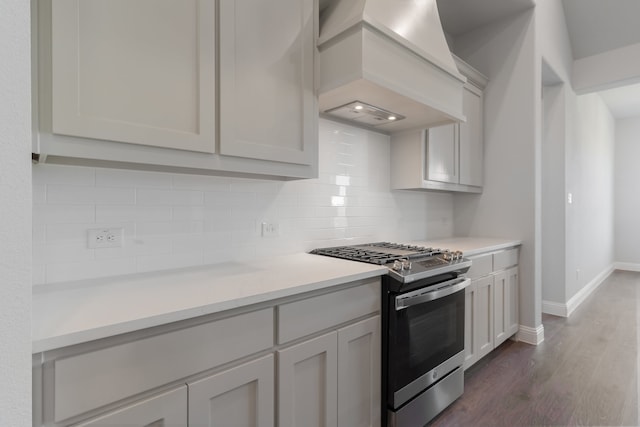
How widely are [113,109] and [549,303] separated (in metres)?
4.54

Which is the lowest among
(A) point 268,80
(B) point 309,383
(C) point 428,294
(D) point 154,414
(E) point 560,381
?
(E) point 560,381

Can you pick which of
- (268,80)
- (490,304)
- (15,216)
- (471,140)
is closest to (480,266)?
(490,304)

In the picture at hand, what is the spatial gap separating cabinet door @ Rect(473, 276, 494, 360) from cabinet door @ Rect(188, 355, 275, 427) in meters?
1.79

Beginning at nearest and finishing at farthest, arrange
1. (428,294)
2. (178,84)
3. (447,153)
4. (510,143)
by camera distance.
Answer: (178,84) → (428,294) → (447,153) → (510,143)

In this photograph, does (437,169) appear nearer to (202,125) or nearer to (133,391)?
(202,125)

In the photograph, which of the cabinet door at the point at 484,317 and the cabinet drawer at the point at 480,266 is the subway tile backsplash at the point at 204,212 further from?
the cabinet door at the point at 484,317

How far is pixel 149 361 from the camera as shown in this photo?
935mm

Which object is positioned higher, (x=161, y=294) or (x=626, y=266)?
(x=161, y=294)

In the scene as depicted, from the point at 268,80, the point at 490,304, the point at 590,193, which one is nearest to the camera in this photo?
the point at 268,80

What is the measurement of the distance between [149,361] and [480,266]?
2.29 metres

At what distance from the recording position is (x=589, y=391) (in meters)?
2.18

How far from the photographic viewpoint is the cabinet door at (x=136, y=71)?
1.02 m

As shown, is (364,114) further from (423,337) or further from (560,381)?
(560,381)

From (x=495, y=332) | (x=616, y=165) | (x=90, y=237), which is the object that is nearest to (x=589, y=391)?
(x=495, y=332)
